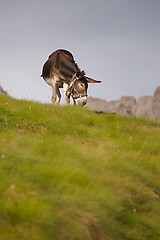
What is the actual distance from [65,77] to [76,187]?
1589cm

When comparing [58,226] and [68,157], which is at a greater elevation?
[68,157]

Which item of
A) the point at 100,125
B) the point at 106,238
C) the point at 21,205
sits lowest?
the point at 106,238

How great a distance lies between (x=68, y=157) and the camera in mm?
10586

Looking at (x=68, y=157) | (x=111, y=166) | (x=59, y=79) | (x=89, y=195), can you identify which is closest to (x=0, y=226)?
(x=89, y=195)

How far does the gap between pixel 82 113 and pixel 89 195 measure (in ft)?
30.7

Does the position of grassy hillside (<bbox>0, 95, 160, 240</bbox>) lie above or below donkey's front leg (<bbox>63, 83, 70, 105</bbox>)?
below

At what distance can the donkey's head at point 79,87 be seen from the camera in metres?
22.8

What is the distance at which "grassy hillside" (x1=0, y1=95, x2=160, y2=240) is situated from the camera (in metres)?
7.57

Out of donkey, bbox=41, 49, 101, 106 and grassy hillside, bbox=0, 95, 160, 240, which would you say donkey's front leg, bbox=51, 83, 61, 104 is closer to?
donkey, bbox=41, 49, 101, 106

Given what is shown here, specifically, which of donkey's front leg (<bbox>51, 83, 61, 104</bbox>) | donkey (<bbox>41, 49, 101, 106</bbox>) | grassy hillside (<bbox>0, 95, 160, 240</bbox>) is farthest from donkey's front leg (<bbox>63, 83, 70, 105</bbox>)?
grassy hillside (<bbox>0, 95, 160, 240</bbox>)

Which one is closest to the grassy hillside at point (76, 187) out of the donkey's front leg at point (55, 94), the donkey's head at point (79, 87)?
the donkey's head at point (79, 87)

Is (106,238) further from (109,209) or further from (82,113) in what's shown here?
(82,113)

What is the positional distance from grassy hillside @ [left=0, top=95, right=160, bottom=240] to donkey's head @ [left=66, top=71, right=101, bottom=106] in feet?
25.7

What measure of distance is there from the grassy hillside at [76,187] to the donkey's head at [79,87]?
25.7 feet
